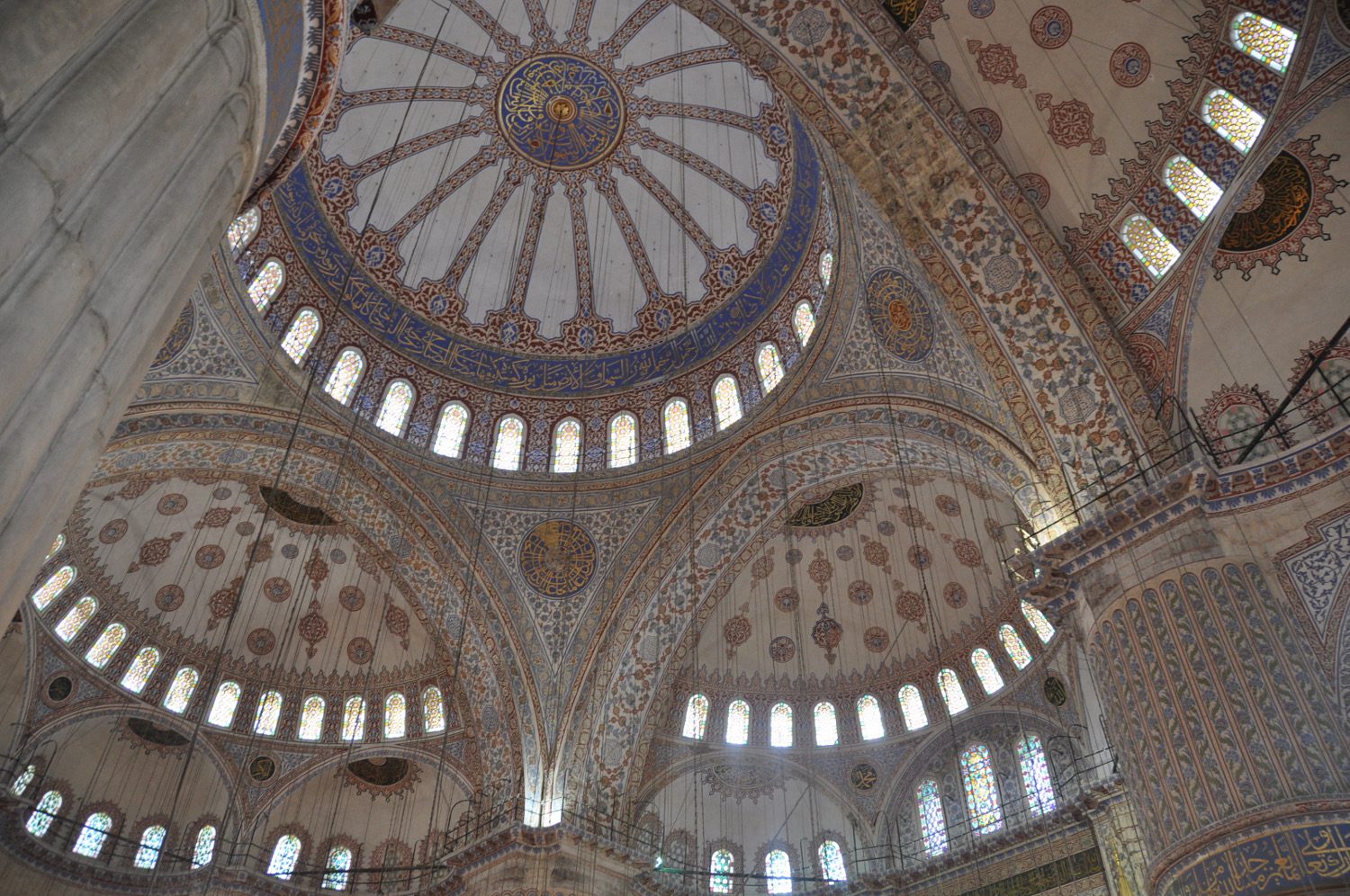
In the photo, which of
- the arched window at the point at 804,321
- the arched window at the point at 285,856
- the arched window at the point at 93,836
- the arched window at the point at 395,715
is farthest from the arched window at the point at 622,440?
the arched window at the point at 93,836

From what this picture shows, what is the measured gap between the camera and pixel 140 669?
1401 cm

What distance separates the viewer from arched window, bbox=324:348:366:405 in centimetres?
1287

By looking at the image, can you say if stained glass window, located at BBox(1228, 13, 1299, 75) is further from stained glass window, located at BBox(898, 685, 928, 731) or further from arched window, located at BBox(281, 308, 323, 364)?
arched window, located at BBox(281, 308, 323, 364)

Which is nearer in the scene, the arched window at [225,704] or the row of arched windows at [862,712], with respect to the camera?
the row of arched windows at [862,712]

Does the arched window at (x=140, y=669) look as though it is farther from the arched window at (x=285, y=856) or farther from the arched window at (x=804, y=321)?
the arched window at (x=804, y=321)

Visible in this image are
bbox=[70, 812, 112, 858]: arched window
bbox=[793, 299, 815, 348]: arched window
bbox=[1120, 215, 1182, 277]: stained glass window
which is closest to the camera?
bbox=[1120, 215, 1182, 277]: stained glass window

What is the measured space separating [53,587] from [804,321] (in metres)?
10.6

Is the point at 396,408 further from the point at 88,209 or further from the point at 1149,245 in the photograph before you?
the point at 88,209

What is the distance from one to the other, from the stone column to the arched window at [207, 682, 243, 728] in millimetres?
12431

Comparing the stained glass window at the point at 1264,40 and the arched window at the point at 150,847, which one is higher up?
the stained glass window at the point at 1264,40

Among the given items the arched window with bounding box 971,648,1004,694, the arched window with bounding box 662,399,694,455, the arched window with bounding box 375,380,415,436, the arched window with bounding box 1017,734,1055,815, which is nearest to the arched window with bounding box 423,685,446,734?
the arched window with bounding box 375,380,415,436

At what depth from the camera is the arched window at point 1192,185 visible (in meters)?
8.11

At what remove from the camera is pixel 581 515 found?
13.6 m

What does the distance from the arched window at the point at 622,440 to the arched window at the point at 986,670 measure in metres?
5.67
